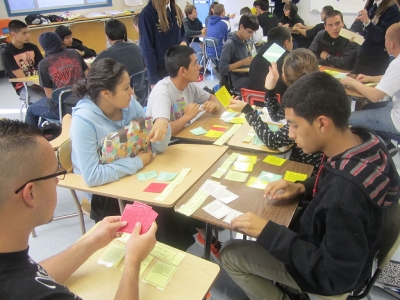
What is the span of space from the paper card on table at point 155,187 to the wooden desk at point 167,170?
0.02 m

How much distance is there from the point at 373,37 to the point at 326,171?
2798 mm

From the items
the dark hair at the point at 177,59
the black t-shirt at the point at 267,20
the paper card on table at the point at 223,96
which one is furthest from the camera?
the black t-shirt at the point at 267,20

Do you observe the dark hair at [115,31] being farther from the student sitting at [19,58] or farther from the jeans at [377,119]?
the jeans at [377,119]

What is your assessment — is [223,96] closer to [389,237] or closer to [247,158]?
[247,158]

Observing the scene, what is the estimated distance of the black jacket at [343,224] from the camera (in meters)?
1.05

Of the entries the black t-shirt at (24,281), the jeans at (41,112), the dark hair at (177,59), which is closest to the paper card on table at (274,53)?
the dark hair at (177,59)

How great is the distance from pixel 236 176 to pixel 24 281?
115 centimetres

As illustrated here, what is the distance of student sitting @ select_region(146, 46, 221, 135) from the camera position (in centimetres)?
233

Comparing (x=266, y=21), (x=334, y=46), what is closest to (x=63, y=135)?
(x=334, y=46)

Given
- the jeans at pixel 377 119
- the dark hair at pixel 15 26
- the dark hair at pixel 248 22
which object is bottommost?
the jeans at pixel 377 119

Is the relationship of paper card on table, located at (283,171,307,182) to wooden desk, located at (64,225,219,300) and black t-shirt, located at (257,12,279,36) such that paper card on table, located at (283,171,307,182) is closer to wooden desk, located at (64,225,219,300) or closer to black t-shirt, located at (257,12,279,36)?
wooden desk, located at (64,225,219,300)

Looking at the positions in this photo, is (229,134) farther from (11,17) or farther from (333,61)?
(11,17)

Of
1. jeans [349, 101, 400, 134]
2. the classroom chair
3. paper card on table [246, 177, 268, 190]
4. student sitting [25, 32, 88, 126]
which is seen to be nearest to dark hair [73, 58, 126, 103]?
paper card on table [246, 177, 268, 190]

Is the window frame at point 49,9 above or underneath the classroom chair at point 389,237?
above
